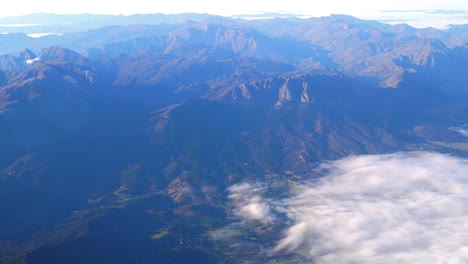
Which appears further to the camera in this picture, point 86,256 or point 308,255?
point 308,255

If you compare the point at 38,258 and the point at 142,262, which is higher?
the point at 38,258

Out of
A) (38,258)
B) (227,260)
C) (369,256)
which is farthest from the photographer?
(227,260)

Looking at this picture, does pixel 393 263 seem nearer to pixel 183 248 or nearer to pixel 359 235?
pixel 359 235

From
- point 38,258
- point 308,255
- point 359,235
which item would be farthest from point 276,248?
point 38,258

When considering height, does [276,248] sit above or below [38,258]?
below

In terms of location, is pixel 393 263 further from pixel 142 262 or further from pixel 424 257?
pixel 142 262

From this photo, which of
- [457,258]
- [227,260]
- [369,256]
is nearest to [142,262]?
[227,260]

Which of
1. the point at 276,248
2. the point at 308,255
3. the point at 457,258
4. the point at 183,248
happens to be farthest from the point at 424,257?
the point at 183,248

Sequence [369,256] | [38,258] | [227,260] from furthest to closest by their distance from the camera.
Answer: [227,260] → [369,256] → [38,258]
